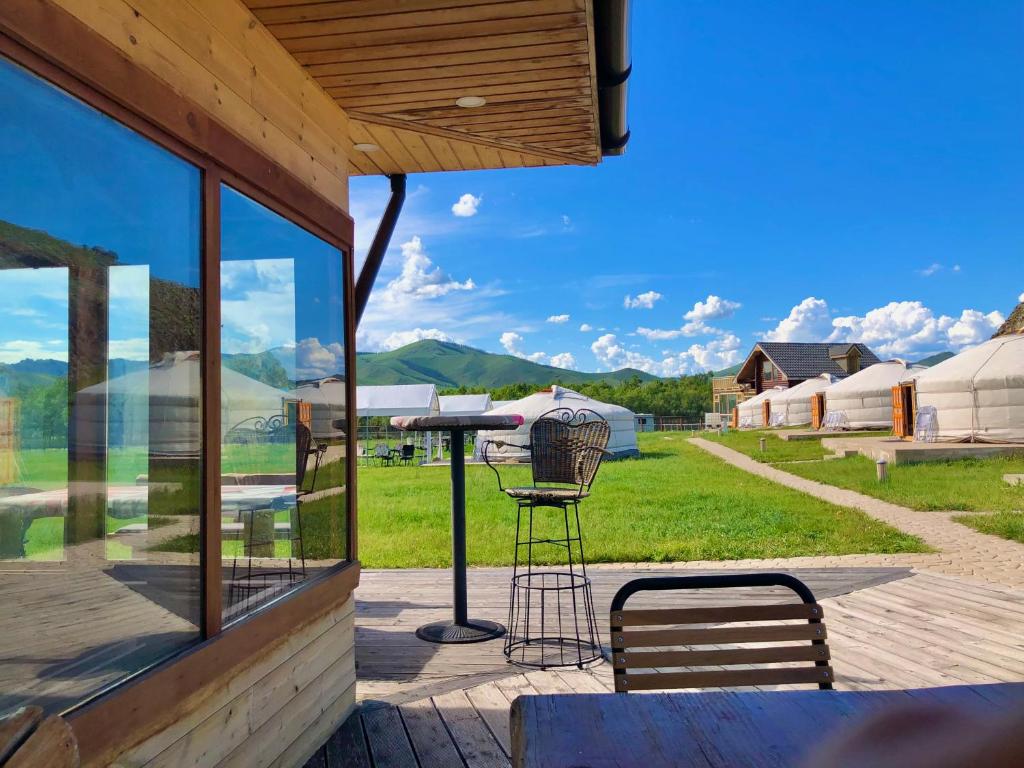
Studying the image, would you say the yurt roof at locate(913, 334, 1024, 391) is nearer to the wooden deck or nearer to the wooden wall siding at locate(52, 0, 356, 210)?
the wooden deck

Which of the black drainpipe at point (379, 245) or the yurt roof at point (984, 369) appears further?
the yurt roof at point (984, 369)

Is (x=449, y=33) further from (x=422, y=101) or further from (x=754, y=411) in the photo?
(x=754, y=411)

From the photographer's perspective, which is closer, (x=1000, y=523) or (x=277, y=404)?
(x=277, y=404)

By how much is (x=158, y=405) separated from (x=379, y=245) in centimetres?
210

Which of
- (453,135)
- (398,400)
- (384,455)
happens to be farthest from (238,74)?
(398,400)

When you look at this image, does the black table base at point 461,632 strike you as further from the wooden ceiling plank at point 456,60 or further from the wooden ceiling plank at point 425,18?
the wooden ceiling plank at point 425,18

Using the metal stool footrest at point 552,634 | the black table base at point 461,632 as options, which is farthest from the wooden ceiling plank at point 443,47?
the black table base at point 461,632

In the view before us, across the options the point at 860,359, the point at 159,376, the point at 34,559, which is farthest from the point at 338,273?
the point at 860,359

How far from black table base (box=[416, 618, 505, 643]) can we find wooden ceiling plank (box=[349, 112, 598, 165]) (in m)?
2.57

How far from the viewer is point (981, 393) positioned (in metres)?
15.8

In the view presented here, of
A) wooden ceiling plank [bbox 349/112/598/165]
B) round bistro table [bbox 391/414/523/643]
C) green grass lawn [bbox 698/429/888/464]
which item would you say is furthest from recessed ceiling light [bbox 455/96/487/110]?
green grass lawn [bbox 698/429/888/464]

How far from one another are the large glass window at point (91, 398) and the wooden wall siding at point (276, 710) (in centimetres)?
24

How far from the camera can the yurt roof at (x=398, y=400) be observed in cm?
2181

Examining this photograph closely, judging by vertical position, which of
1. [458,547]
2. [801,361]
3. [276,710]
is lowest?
[276,710]
